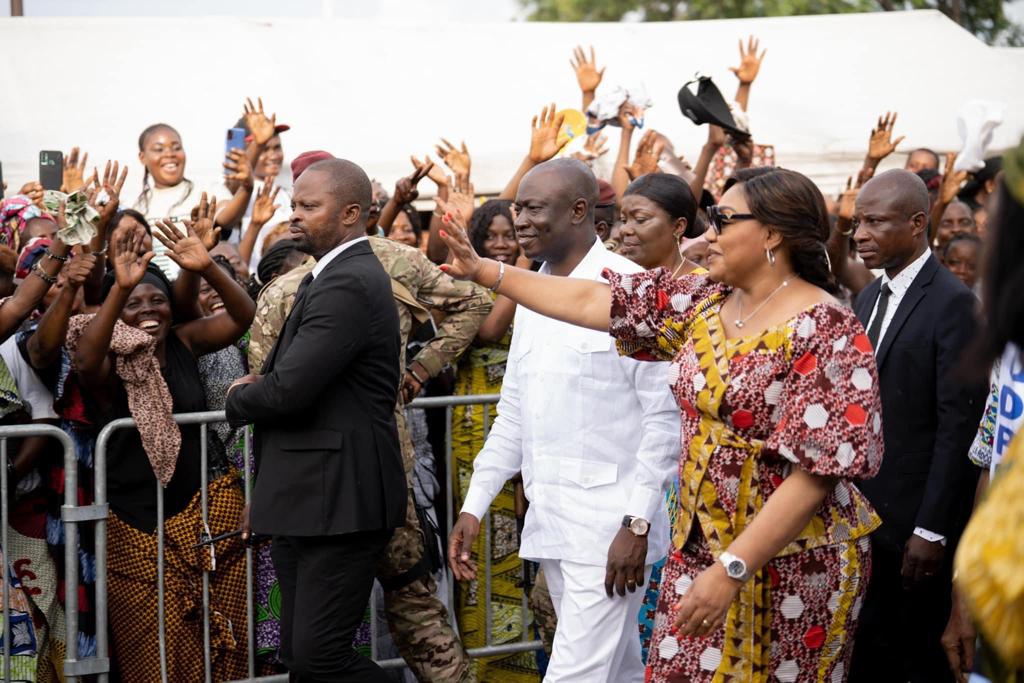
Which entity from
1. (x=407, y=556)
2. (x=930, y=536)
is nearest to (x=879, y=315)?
(x=930, y=536)

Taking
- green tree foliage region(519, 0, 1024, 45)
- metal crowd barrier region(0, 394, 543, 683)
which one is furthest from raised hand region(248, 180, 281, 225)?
green tree foliage region(519, 0, 1024, 45)

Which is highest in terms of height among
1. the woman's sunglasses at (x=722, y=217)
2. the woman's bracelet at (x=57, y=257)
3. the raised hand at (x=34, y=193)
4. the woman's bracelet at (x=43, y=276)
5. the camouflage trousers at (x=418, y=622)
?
the raised hand at (x=34, y=193)

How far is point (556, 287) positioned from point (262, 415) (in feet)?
4.41

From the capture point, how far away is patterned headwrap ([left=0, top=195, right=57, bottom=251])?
6336 millimetres

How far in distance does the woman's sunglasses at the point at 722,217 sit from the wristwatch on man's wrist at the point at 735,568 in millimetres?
1007

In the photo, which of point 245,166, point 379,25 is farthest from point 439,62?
point 245,166

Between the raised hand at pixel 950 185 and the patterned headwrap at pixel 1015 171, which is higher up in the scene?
the raised hand at pixel 950 185

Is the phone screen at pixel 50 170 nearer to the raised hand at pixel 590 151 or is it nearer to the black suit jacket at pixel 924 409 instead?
the raised hand at pixel 590 151

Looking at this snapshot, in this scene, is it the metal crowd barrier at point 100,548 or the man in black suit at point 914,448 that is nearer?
the man in black suit at point 914,448

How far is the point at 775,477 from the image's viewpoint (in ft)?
11.9

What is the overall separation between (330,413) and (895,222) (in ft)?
7.83

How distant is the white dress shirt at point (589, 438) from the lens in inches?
178

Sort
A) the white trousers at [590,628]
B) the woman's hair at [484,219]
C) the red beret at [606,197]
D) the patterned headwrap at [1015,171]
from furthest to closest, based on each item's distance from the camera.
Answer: the red beret at [606,197]
the woman's hair at [484,219]
the white trousers at [590,628]
the patterned headwrap at [1015,171]

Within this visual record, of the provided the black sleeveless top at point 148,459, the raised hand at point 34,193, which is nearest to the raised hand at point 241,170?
the raised hand at point 34,193
